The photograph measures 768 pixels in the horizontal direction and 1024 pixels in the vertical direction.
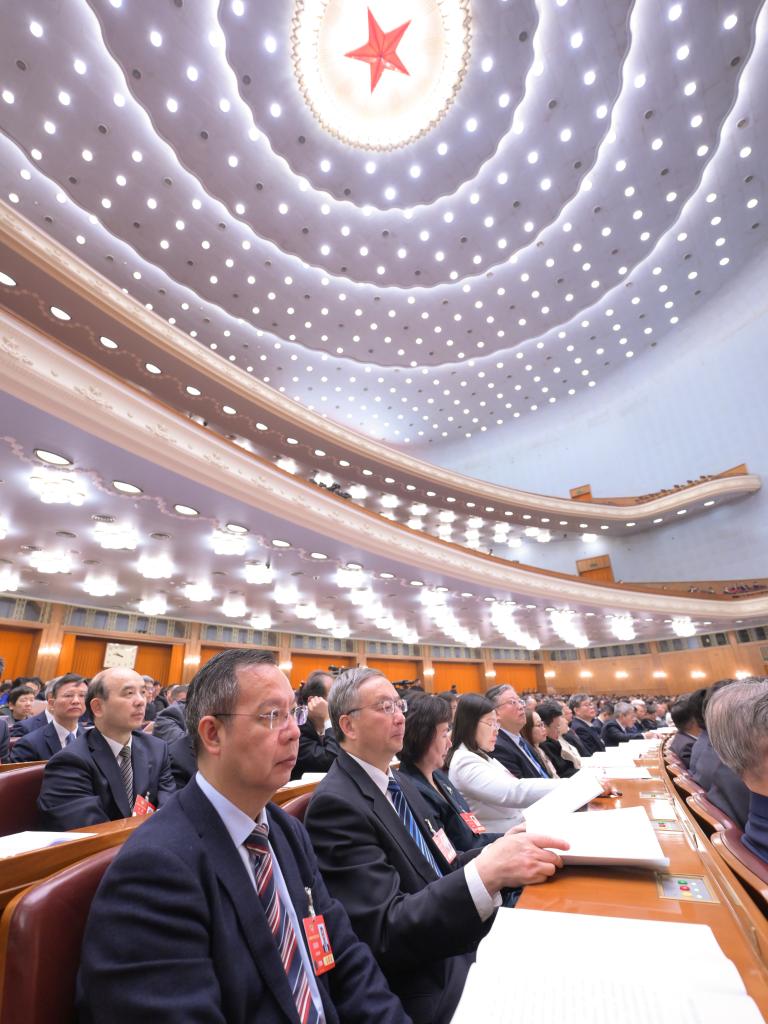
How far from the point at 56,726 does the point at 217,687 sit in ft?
11.3

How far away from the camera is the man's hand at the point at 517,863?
118 cm

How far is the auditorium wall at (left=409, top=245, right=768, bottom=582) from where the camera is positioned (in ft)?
58.7

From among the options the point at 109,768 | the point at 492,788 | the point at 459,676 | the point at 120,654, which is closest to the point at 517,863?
the point at 492,788

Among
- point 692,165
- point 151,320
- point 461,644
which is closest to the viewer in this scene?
point 151,320

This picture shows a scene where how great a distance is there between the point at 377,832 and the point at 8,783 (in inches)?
70.7

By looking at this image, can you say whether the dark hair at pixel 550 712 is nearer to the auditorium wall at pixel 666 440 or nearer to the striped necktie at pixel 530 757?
the striped necktie at pixel 530 757

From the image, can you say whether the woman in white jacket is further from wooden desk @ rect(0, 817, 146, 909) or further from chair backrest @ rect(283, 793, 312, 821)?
wooden desk @ rect(0, 817, 146, 909)

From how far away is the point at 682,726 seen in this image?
416 centimetres

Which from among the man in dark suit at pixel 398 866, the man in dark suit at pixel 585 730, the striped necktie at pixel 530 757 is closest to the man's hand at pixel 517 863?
the man in dark suit at pixel 398 866

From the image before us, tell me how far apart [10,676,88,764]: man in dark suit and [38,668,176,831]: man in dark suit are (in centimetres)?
127

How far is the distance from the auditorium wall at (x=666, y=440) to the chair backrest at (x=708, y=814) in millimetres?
19534

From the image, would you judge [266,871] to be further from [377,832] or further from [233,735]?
[377,832]

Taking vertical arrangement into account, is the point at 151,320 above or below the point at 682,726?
above

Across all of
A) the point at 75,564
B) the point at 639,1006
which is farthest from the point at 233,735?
the point at 75,564
